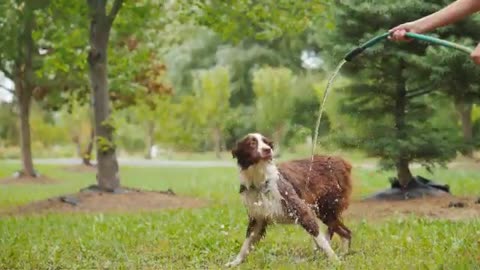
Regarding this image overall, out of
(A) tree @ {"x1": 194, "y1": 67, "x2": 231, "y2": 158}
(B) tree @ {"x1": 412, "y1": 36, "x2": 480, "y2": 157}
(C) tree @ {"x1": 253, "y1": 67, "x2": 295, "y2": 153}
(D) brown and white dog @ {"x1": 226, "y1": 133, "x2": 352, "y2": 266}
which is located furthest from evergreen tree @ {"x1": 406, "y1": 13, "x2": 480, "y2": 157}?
(A) tree @ {"x1": 194, "y1": 67, "x2": 231, "y2": 158}

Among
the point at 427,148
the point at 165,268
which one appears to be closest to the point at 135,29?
the point at 427,148

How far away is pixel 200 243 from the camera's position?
810 centimetres

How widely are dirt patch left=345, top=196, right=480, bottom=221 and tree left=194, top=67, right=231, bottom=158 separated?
23393 mm

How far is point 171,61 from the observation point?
155 ft

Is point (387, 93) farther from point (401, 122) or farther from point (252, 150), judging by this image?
point (252, 150)

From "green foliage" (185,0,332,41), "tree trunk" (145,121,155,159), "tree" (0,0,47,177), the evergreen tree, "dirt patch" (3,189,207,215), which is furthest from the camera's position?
"tree trunk" (145,121,155,159)

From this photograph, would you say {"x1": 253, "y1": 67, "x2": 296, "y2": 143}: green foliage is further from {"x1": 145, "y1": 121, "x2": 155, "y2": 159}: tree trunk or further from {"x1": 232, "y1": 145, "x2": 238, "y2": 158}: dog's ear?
{"x1": 145, "y1": 121, "x2": 155, "y2": 159}: tree trunk

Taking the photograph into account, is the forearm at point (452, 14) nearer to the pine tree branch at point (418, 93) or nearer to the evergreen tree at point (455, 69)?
the evergreen tree at point (455, 69)

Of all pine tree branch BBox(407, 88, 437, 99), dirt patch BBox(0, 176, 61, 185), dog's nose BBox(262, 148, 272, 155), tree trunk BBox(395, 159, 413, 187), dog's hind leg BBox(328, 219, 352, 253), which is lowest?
dirt patch BBox(0, 176, 61, 185)

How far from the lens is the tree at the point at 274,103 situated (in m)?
13.7

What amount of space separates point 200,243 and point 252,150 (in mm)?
2005

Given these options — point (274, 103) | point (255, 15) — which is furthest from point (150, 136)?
point (255, 15)

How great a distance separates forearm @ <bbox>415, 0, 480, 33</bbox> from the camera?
15.5ft

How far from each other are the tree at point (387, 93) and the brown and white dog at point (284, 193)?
205 inches
